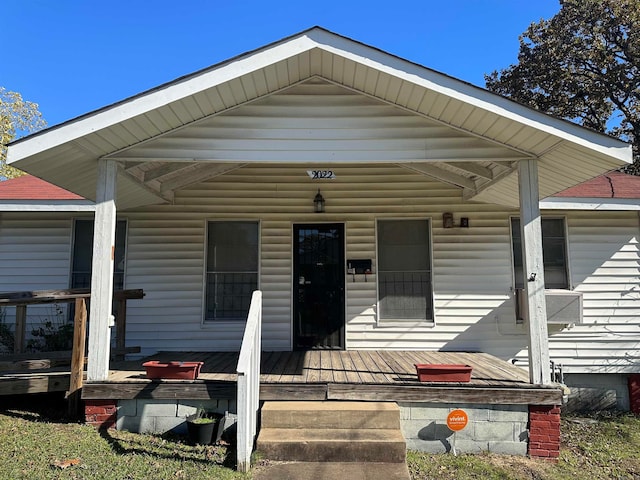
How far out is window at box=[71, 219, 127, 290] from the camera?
21.5ft

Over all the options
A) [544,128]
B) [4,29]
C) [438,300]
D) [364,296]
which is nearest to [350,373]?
[364,296]

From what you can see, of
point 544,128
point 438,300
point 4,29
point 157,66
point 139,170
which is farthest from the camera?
point 4,29

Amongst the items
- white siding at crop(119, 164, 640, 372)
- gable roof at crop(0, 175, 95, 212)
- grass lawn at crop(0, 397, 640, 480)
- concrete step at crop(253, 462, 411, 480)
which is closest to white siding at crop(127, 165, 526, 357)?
white siding at crop(119, 164, 640, 372)

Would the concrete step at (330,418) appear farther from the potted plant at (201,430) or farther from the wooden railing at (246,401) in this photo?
the potted plant at (201,430)

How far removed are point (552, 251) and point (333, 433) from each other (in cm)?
476

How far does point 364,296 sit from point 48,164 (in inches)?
168

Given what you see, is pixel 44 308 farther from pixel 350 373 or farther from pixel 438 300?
pixel 438 300

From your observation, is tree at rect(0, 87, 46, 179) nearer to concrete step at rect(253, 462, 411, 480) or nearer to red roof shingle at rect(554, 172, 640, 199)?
concrete step at rect(253, 462, 411, 480)

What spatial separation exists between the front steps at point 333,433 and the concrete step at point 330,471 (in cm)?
3

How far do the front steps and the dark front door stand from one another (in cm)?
220

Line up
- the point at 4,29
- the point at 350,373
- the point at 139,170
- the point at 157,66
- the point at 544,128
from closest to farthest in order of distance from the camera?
1. the point at 544,128
2. the point at 350,373
3. the point at 139,170
4. the point at 157,66
5. the point at 4,29

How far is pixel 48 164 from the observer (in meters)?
4.37

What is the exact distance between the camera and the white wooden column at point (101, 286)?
425cm

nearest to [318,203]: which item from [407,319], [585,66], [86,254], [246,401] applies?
[407,319]
